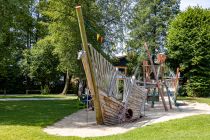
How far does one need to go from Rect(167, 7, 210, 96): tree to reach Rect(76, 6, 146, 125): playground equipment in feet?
55.7

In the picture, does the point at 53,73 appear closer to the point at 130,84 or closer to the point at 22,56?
the point at 22,56

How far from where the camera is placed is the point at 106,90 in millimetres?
11836

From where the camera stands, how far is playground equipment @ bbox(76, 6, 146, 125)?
11.0 metres

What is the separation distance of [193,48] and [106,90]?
61.8 feet

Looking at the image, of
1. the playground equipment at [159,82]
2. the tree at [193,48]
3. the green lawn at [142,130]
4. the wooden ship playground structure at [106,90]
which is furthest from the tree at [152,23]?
the green lawn at [142,130]

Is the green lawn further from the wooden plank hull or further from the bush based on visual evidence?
the bush

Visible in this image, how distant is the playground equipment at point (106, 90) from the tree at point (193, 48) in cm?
1697

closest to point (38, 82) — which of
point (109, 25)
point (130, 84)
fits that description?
point (109, 25)

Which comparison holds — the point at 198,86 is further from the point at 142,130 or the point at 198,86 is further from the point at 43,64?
the point at 142,130

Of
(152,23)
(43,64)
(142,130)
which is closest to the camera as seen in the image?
(142,130)

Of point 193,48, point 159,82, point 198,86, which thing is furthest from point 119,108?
point 193,48

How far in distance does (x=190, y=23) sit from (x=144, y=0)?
9606 millimetres

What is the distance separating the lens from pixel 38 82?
37.2m

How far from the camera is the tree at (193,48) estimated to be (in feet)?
95.0
